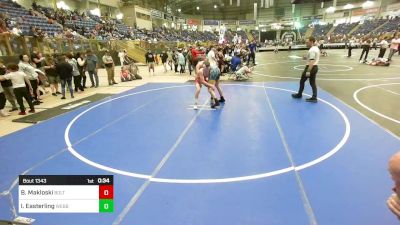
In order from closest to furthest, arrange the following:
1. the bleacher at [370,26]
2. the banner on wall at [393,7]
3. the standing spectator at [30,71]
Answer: the standing spectator at [30,71] → the banner on wall at [393,7] → the bleacher at [370,26]

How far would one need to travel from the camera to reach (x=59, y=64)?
34.5 ft

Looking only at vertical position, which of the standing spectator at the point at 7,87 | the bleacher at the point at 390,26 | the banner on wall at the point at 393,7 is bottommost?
the standing spectator at the point at 7,87

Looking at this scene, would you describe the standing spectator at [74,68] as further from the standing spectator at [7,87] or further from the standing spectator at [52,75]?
the standing spectator at [7,87]

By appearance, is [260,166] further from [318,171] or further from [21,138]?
[21,138]

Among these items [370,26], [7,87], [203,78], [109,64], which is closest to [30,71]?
[7,87]

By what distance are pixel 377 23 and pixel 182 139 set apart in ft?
179

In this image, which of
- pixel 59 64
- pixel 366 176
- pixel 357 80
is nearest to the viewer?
pixel 366 176

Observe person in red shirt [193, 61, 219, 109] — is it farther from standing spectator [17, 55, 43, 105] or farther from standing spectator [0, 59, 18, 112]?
standing spectator [0, 59, 18, 112]

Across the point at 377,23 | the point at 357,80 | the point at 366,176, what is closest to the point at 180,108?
the point at 366,176
